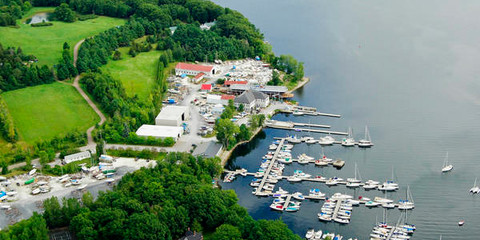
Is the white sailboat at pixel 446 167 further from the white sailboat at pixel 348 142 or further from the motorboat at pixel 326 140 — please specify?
the motorboat at pixel 326 140

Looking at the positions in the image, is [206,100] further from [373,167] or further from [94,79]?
[373,167]

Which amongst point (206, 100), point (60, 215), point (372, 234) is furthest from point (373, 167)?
point (60, 215)

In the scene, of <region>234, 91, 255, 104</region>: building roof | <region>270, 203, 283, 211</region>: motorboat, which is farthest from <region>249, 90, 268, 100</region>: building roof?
<region>270, 203, 283, 211</region>: motorboat

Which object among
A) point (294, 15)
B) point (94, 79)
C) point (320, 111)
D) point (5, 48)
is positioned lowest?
point (320, 111)

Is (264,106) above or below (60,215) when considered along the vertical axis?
above

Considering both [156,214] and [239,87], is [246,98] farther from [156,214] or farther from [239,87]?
[156,214]
